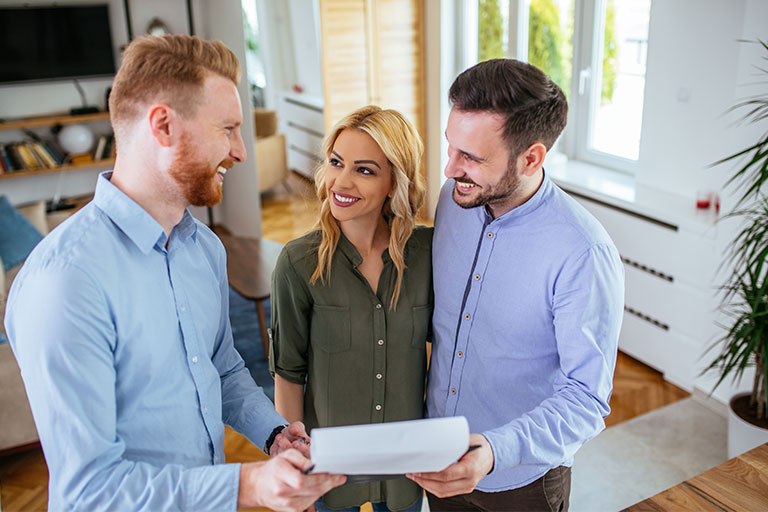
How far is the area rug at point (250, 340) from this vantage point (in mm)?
3631

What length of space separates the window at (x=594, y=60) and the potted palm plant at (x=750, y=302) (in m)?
1.22

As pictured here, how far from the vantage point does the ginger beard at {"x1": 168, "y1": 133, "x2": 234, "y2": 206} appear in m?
1.19

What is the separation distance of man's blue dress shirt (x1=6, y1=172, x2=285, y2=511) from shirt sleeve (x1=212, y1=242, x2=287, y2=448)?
99 mm

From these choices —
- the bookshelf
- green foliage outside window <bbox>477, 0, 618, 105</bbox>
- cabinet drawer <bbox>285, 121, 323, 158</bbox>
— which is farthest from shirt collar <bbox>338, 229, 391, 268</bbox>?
the bookshelf

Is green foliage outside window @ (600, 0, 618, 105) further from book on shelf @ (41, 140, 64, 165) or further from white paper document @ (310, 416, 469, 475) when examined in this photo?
book on shelf @ (41, 140, 64, 165)

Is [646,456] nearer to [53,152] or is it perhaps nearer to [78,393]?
[78,393]

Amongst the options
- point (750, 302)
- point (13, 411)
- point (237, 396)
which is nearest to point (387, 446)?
point (237, 396)

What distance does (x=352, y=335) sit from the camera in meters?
1.65

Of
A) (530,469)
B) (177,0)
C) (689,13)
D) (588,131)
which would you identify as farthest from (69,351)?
(177,0)

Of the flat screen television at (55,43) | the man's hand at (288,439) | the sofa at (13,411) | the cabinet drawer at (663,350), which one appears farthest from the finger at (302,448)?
the flat screen television at (55,43)

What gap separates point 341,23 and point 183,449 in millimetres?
4543

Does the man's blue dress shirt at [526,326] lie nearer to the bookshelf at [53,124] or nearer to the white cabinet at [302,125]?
the white cabinet at [302,125]

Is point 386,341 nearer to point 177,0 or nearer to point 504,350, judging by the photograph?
point 504,350

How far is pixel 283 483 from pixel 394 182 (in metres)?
0.82
